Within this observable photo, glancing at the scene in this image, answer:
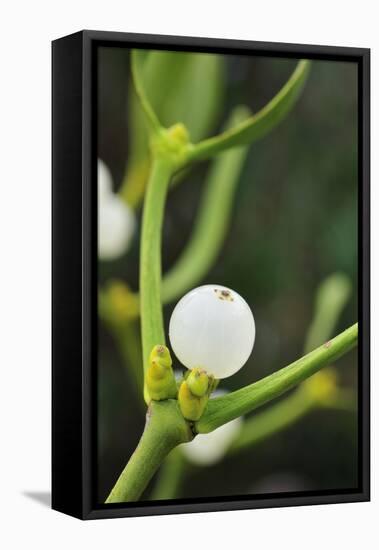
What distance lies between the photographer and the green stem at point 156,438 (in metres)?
1.30

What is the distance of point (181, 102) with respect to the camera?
156cm

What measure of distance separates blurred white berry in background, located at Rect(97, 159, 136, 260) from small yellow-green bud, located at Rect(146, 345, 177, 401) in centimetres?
16

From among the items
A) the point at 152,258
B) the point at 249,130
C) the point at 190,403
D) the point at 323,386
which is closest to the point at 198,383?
the point at 190,403

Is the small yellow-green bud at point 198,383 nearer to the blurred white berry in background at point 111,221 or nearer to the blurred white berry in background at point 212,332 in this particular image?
the blurred white berry in background at point 212,332

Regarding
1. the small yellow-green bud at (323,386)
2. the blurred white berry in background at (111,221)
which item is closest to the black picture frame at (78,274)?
the blurred white berry in background at (111,221)

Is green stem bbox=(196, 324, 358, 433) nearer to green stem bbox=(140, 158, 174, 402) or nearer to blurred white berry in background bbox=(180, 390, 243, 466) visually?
green stem bbox=(140, 158, 174, 402)

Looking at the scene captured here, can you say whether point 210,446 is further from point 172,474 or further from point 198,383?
point 198,383

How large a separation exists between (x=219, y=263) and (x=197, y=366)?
0.29 m

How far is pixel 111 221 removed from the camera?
146 cm

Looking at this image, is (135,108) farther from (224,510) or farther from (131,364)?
(224,510)

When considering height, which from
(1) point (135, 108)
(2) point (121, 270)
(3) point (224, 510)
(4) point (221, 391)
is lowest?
(3) point (224, 510)

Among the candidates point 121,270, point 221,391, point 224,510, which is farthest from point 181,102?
point 224,510

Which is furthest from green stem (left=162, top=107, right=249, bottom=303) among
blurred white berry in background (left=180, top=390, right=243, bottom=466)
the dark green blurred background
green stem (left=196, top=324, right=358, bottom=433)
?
green stem (left=196, top=324, right=358, bottom=433)

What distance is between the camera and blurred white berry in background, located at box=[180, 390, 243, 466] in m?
1.52
